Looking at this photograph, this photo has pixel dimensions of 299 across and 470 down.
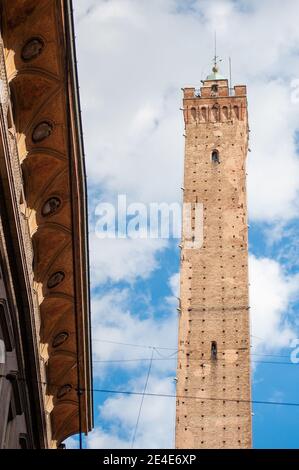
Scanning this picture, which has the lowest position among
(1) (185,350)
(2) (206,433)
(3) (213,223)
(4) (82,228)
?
(4) (82,228)

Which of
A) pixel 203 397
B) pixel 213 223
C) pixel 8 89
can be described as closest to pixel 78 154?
pixel 8 89

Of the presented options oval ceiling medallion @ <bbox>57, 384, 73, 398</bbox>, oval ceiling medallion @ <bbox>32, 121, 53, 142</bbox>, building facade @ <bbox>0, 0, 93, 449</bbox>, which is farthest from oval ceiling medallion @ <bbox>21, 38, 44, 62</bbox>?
oval ceiling medallion @ <bbox>57, 384, 73, 398</bbox>

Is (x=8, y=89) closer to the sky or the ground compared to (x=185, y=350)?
closer to the ground

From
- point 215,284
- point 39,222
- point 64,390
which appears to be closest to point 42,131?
point 39,222

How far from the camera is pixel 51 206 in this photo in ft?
37.0

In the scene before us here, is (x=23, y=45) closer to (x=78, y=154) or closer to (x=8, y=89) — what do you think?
(x=8, y=89)

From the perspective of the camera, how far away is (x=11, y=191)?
29.7 ft

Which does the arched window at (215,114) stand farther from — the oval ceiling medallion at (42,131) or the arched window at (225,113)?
the oval ceiling medallion at (42,131)

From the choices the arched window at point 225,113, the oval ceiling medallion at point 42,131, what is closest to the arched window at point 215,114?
the arched window at point 225,113

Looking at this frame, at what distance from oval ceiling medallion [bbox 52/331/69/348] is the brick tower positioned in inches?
599

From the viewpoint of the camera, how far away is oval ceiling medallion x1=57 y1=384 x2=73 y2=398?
45.2 ft

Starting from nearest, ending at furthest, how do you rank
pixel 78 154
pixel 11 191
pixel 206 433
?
pixel 11 191 → pixel 78 154 → pixel 206 433

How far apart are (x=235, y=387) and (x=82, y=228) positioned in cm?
1813
